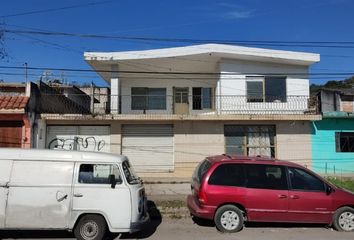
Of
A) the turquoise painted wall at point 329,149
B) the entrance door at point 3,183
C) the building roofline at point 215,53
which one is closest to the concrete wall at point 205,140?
the turquoise painted wall at point 329,149

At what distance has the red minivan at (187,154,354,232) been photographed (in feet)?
35.6

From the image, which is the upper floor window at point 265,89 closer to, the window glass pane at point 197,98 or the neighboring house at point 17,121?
the window glass pane at point 197,98

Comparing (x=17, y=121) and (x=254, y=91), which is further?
(x=254, y=91)

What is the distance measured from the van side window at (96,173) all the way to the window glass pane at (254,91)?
1527 cm

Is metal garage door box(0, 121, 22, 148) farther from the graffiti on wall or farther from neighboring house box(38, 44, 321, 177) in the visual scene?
the graffiti on wall

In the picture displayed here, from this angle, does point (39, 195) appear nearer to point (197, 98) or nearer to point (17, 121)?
point (17, 121)

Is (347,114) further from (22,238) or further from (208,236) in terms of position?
(22,238)

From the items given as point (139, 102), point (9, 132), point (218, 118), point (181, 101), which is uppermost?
point (181, 101)

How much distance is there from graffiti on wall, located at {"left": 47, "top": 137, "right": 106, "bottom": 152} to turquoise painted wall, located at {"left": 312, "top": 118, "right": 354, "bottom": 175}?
1085cm

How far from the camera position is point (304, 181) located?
11.2 metres

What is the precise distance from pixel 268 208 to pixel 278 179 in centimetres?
77

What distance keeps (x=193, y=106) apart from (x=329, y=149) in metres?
8.04

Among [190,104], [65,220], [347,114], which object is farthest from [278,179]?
[190,104]

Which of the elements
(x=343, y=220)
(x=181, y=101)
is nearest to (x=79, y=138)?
(x=181, y=101)
